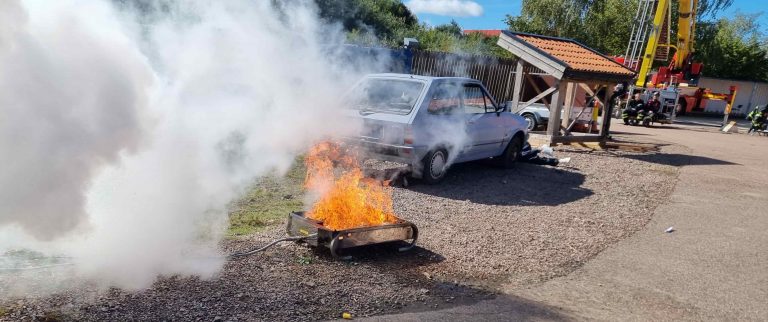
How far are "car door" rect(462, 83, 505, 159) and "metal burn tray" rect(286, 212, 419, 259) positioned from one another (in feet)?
13.9

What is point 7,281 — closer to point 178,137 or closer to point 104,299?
point 104,299

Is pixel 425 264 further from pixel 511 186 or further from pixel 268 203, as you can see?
pixel 511 186

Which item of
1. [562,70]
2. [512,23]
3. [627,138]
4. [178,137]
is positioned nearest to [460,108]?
[562,70]

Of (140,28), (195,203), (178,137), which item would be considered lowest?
(195,203)

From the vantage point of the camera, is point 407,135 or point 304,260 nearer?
point 304,260

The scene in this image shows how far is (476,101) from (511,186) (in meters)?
1.61

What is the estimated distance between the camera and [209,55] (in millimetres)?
5531

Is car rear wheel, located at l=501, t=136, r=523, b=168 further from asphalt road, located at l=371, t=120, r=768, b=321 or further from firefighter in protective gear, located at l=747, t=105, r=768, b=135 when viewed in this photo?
firefighter in protective gear, located at l=747, t=105, r=768, b=135

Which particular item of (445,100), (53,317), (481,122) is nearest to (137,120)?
(53,317)

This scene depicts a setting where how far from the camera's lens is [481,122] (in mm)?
9922

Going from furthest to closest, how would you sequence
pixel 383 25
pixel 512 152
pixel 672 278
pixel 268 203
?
1. pixel 383 25
2. pixel 512 152
3. pixel 268 203
4. pixel 672 278

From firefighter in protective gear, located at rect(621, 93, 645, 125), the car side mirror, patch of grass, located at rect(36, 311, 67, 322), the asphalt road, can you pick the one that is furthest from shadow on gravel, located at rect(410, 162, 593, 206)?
firefighter in protective gear, located at rect(621, 93, 645, 125)

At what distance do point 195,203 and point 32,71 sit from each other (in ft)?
6.45

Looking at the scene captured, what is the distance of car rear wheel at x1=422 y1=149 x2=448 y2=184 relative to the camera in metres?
8.74
